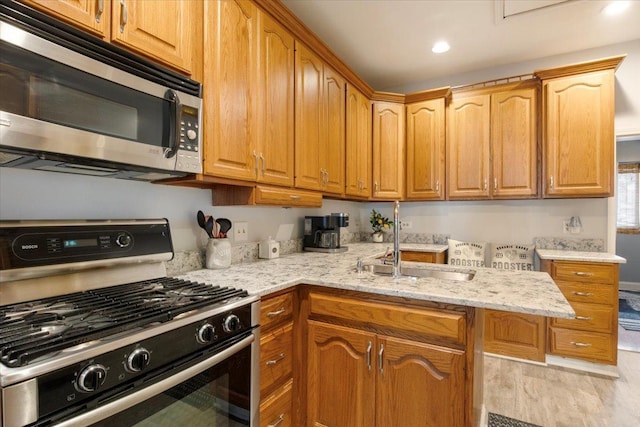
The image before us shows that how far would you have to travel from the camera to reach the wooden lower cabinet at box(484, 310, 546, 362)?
2.69 m

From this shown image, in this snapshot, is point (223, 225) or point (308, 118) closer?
point (223, 225)

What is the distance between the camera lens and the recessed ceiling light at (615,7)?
2287mm

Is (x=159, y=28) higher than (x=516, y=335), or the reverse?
(x=159, y=28)

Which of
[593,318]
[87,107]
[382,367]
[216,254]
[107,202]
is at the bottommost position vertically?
[593,318]

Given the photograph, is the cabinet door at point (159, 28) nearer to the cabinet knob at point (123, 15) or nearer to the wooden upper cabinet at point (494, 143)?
the cabinet knob at point (123, 15)

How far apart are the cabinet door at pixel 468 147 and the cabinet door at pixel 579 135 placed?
49 cm

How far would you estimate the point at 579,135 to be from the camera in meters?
2.74

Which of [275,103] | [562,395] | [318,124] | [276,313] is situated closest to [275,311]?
[276,313]

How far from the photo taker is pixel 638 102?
283 cm

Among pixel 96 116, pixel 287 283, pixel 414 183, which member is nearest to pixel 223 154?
pixel 96 116

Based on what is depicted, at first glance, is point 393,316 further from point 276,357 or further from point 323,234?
point 323,234

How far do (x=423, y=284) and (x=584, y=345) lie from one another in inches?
82.5

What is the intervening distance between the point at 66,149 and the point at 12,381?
0.64m

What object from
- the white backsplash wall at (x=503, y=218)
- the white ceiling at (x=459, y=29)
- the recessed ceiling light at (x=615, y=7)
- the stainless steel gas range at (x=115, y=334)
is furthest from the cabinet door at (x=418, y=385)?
the recessed ceiling light at (x=615, y=7)
